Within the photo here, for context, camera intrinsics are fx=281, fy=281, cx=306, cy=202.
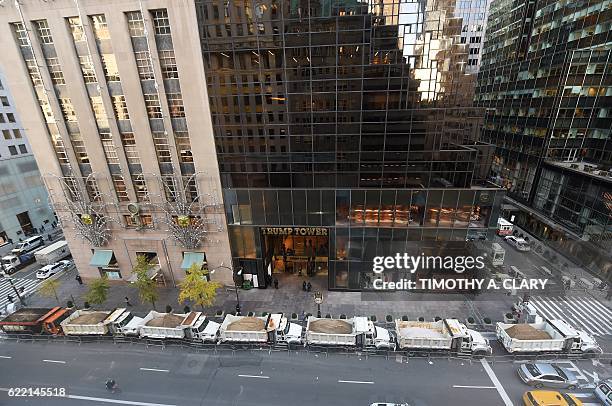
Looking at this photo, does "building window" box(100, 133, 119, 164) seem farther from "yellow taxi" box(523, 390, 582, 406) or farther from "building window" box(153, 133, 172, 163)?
"yellow taxi" box(523, 390, 582, 406)

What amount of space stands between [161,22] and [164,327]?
2781 cm

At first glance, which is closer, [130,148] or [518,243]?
[130,148]

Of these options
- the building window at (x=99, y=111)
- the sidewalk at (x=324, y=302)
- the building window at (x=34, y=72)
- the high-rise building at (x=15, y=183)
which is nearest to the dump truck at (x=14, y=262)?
the high-rise building at (x=15, y=183)

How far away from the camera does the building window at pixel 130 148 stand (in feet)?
95.3

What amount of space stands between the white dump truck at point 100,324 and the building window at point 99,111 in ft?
62.3

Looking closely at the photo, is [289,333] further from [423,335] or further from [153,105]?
[153,105]

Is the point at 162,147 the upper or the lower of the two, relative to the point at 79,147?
lower

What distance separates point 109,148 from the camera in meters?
29.7

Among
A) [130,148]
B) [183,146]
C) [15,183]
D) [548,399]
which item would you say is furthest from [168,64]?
[15,183]

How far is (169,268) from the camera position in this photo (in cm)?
3406

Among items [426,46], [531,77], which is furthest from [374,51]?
[531,77]

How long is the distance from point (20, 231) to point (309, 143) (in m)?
53.9

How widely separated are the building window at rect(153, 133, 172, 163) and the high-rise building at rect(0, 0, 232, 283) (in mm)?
106

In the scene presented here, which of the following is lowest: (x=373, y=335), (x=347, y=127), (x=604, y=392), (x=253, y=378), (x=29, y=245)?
(x=253, y=378)
